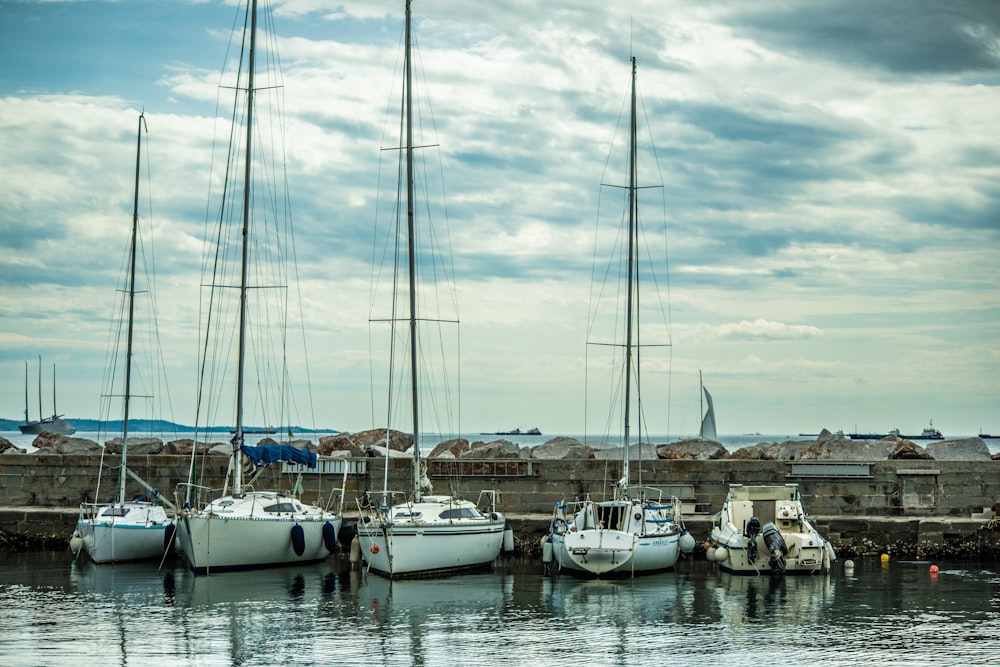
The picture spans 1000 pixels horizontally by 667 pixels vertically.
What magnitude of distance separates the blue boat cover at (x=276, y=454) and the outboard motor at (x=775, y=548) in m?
12.4

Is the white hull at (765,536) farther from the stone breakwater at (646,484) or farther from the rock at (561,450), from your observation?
the rock at (561,450)

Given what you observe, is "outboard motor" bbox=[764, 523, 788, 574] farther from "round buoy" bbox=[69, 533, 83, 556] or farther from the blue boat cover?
"round buoy" bbox=[69, 533, 83, 556]

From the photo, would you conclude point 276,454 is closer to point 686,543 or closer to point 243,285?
point 243,285

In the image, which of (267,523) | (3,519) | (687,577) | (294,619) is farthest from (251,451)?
(687,577)

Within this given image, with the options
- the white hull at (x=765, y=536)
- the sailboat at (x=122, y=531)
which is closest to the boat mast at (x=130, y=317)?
the sailboat at (x=122, y=531)

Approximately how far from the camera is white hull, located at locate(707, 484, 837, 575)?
2753 cm

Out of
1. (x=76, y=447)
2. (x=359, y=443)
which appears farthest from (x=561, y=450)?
(x=76, y=447)

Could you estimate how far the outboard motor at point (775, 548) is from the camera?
89.8ft

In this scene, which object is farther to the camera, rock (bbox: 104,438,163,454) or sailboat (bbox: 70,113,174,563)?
rock (bbox: 104,438,163,454)

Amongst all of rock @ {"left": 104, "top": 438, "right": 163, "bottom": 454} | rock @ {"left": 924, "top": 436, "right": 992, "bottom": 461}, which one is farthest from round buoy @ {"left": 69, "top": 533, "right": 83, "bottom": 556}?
rock @ {"left": 924, "top": 436, "right": 992, "bottom": 461}

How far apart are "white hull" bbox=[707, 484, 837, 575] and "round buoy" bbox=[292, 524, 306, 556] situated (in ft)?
32.3

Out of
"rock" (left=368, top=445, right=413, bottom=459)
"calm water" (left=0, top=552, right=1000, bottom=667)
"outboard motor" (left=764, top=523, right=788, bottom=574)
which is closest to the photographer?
"calm water" (left=0, top=552, right=1000, bottom=667)

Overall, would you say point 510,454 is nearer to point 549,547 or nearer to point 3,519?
point 549,547

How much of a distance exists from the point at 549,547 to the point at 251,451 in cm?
859
